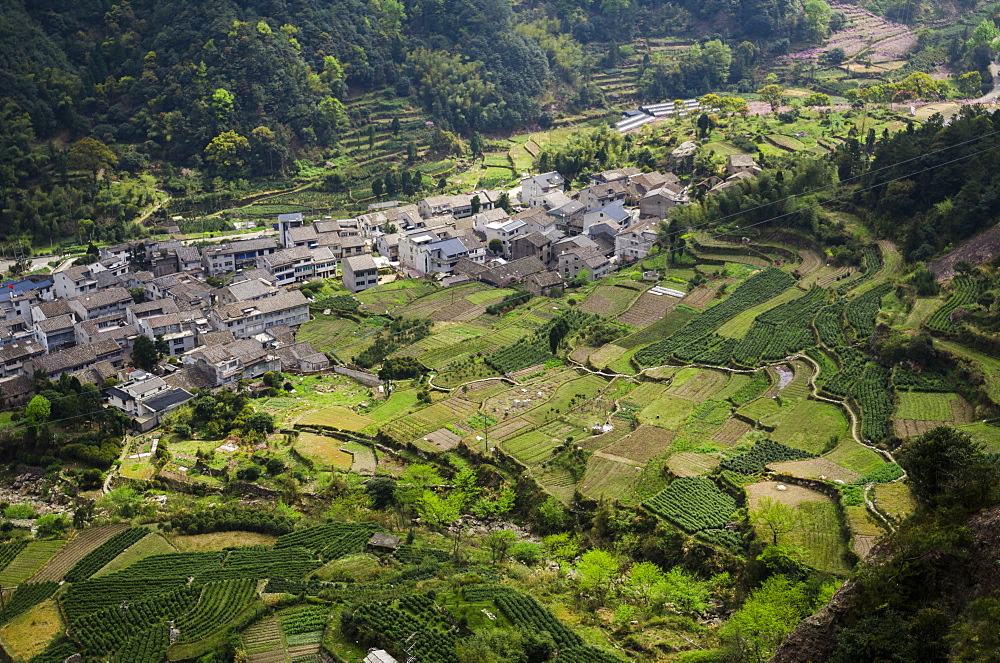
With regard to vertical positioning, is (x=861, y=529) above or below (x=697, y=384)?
above

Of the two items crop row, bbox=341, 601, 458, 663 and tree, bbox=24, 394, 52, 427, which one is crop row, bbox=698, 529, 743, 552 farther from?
tree, bbox=24, 394, 52, 427

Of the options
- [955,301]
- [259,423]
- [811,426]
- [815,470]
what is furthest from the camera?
[259,423]

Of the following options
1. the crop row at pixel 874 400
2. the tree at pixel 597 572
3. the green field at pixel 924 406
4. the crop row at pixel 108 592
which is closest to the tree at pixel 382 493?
the crop row at pixel 108 592

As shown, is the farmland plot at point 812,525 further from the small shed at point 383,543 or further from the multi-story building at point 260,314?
the multi-story building at point 260,314

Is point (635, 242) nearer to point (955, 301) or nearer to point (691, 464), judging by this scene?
point (955, 301)

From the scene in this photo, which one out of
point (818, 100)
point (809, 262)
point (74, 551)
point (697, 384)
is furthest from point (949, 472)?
point (818, 100)

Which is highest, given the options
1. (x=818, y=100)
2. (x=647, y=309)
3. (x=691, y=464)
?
(x=818, y=100)

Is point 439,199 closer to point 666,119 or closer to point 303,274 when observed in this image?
point 303,274

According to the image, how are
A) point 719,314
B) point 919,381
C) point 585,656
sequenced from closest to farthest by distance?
point 585,656 < point 919,381 < point 719,314

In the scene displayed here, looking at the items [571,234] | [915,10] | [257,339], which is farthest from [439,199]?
[915,10]
